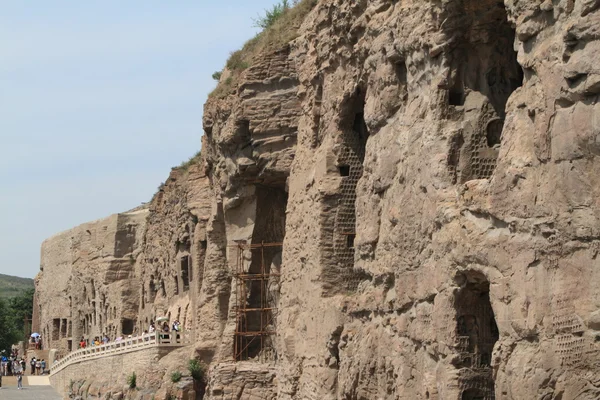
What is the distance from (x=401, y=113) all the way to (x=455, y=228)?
339 centimetres

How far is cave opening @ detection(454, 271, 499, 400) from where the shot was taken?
56.4 ft

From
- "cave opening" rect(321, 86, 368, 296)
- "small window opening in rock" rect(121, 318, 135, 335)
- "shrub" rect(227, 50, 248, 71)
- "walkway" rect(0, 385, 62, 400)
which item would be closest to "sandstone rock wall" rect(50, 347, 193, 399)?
"walkway" rect(0, 385, 62, 400)

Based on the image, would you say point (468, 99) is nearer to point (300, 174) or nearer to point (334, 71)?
point (334, 71)

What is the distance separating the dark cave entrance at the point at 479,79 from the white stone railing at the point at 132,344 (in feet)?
59.3

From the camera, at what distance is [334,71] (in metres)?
24.2

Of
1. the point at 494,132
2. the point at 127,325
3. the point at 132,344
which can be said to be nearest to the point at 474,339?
the point at 494,132

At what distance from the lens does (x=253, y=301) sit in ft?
101

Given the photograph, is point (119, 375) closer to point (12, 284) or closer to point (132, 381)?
point (132, 381)

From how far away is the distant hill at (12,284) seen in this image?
140550 mm

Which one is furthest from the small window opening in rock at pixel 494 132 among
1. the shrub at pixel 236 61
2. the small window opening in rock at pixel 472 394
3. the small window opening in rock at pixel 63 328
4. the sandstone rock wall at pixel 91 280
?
the small window opening in rock at pixel 63 328

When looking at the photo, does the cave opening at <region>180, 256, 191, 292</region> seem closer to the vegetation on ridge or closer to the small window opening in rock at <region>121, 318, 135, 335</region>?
the small window opening in rock at <region>121, 318, 135, 335</region>

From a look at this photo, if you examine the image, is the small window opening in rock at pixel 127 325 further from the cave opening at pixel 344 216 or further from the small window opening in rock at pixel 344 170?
the small window opening in rock at pixel 344 170

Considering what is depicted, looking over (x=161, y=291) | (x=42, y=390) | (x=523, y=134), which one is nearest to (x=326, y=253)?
(x=523, y=134)

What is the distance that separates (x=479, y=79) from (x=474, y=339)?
3843 mm
